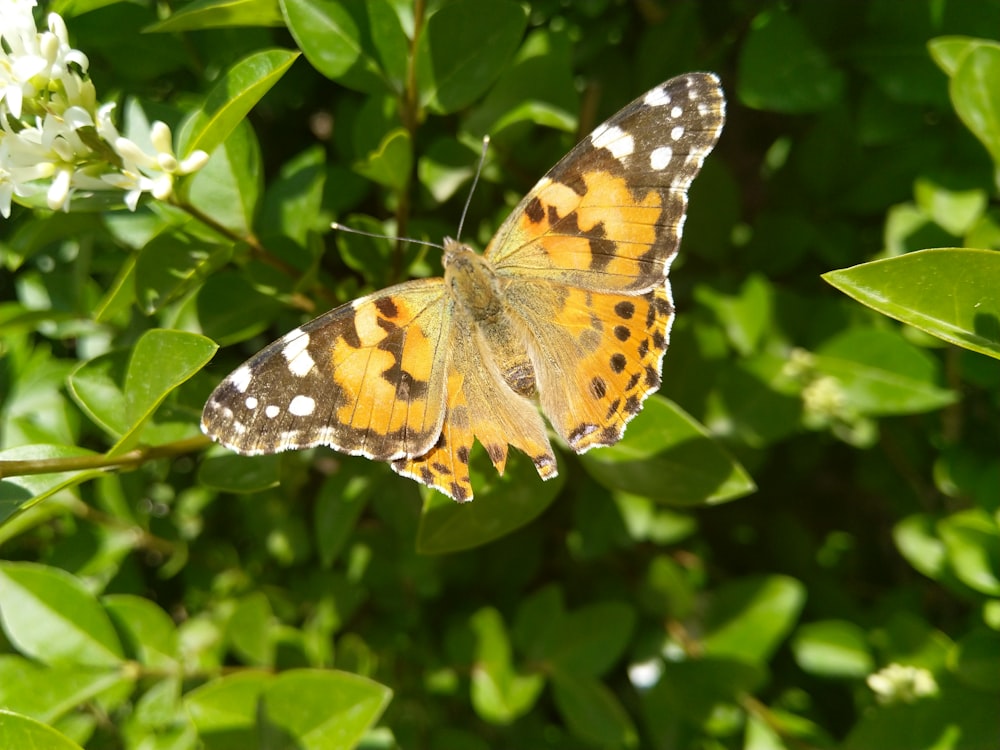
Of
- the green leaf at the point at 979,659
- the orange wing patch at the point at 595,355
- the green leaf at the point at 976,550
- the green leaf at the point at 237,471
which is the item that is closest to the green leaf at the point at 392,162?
the orange wing patch at the point at 595,355

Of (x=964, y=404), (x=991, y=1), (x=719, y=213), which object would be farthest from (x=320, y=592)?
(x=991, y=1)

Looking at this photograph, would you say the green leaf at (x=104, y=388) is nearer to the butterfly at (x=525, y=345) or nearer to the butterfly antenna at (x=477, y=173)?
the butterfly at (x=525, y=345)

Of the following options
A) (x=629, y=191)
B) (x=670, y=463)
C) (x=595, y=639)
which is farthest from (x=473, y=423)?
(x=595, y=639)

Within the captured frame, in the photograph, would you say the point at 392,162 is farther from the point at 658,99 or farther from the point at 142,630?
the point at 142,630

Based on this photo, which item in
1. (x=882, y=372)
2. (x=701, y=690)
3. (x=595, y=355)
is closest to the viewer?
(x=595, y=355)

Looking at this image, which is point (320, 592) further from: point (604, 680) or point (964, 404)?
point (964, 404)

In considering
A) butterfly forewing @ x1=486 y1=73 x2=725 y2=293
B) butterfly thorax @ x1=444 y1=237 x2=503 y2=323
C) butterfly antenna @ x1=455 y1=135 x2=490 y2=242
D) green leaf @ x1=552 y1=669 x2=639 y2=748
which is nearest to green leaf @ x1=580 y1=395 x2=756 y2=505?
butterfly forewing @ x1=486 y1=73 x2=725 y2=293
